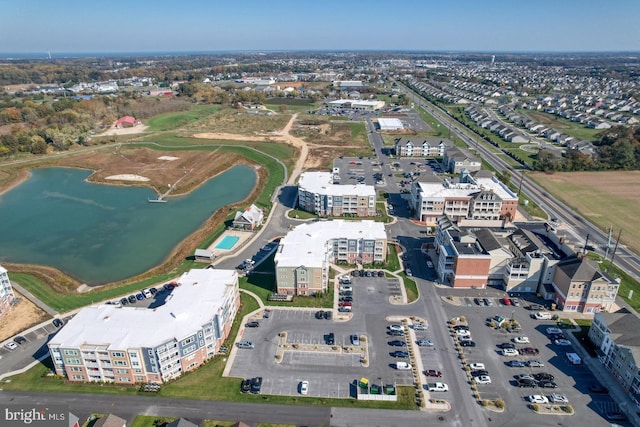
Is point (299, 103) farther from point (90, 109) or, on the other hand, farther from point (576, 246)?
point (576, 246)

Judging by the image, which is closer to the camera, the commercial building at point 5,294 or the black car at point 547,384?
the black car at point 547,384

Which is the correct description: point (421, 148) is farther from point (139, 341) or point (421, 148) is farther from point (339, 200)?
point (139, 341)

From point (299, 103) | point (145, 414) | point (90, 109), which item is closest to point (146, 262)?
point (145, 414)

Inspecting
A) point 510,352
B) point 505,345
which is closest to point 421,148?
point 505,345

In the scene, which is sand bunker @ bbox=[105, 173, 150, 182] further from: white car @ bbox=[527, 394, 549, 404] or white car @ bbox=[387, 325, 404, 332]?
white car @ bbox=[527, 394, 549, 404]

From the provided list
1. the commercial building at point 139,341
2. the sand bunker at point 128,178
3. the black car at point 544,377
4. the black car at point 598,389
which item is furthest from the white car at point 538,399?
the sand bunker at point 128,178

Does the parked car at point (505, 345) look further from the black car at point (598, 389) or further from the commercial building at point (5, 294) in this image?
the commercial building at point (5, 294)
